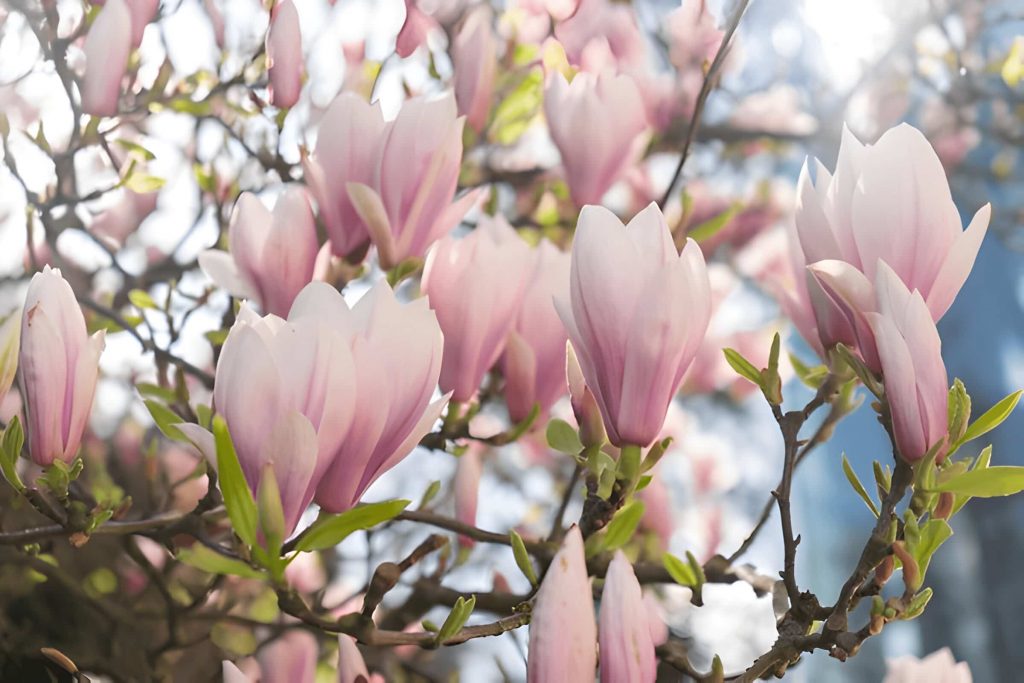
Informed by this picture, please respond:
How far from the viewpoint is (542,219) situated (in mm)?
571

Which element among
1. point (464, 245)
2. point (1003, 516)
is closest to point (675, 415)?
point (1003, 516)

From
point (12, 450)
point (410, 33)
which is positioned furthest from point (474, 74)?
point (12, 450)

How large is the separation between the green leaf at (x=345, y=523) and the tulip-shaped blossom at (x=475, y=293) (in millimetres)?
81

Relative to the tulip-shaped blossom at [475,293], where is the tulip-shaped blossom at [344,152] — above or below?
above

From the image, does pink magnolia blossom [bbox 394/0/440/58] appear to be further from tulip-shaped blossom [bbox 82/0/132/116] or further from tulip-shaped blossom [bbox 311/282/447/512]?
tulip-shaped blossom [bbox 311/282/447/512]

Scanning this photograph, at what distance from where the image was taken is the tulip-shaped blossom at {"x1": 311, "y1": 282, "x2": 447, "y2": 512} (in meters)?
0.23

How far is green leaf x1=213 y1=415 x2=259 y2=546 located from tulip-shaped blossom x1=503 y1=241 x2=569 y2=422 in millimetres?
124

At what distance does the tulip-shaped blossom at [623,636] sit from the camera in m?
0.23

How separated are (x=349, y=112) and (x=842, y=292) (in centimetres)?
18

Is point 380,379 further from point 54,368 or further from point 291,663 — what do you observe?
point 291,663

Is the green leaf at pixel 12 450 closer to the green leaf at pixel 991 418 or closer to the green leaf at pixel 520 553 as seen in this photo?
→ the green leaf at pixel 520 553

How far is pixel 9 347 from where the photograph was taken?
0.28 meters

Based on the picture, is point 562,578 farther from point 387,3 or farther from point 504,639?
point 387,3

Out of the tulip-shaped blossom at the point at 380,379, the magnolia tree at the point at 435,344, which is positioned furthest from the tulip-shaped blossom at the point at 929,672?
the tulip-shaped blossom at the point at 380,379
